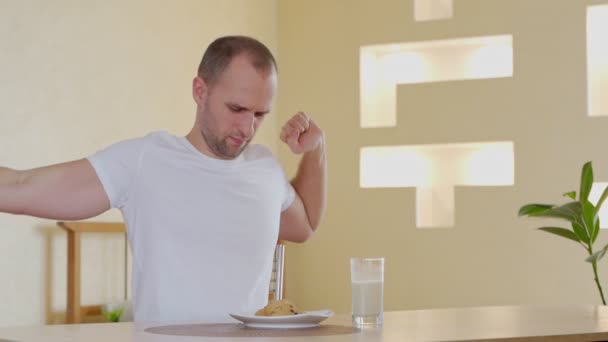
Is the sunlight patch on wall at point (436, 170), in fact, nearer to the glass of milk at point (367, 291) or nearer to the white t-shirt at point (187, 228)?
the white t-shirt at point (187, 228)

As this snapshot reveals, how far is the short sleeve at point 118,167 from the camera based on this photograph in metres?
2.06

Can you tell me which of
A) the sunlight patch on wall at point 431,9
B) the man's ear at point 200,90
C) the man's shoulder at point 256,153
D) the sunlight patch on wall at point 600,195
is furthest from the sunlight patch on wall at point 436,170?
the man's ear at point 200,90

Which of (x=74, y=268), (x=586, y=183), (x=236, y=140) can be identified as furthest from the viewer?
(x=586, y=183)

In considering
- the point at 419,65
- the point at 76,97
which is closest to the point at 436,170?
the point at 419,65

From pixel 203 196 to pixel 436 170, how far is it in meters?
3.64

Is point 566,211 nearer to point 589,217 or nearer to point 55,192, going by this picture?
point 589,217

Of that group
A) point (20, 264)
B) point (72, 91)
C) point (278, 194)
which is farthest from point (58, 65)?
point (278, 194)

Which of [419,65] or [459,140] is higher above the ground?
[419,65]

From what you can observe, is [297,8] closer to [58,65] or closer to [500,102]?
[500,102]

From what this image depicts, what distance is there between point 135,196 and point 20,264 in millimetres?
1754

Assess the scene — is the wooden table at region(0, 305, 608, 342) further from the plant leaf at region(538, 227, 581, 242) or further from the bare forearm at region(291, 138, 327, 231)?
the plant leaf at region(538, 227, 581, 242)

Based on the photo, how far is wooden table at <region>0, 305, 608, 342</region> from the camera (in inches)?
60.6

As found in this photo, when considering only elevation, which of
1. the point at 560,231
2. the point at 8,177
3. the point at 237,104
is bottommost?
the point at 560,231

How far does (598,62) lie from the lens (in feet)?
17.9
